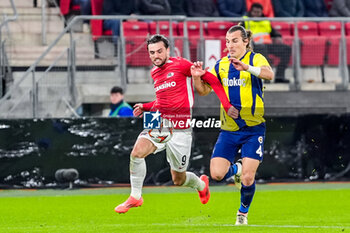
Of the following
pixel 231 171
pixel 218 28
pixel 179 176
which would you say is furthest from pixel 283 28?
pixel 179 176

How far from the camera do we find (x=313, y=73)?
19.8m

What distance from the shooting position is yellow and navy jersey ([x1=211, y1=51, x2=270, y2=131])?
10891 mm

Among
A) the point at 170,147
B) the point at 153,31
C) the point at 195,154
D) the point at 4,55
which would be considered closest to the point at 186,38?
the point at 153,31

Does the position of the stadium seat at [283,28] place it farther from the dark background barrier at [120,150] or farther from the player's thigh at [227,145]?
the player's thigh at [227,145]

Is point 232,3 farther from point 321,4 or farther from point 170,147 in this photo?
point 170,147

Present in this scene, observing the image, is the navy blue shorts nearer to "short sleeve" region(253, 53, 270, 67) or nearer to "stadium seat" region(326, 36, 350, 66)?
"short sleeve" region(253, 53, 270, 67)

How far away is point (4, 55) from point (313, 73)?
6.57 m

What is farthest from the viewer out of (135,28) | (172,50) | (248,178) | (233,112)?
(135,28)

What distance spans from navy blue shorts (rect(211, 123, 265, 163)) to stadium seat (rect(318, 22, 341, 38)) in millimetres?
9331

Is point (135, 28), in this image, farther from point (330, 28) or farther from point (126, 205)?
point (126, 205)

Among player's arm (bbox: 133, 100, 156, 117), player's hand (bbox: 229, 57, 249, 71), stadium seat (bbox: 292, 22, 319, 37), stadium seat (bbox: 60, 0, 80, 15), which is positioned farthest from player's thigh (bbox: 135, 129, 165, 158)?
stadium seat (bbox: 60, 0, 80, 15)

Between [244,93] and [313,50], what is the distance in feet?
29.4

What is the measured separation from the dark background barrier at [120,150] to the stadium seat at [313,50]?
187 cm

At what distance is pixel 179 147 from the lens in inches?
449
